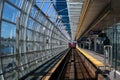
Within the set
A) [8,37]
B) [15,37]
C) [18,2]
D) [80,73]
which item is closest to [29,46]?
[18,2]

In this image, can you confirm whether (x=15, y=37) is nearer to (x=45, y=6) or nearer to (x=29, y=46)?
(x=29, y=46)

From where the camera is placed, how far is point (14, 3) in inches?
666

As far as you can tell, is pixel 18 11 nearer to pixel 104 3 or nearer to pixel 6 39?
pixel 6 39

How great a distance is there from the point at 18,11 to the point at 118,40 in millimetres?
6036

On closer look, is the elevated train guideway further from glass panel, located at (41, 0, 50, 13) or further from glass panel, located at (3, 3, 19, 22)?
glass panel, located at (41, 0, 50, 13)

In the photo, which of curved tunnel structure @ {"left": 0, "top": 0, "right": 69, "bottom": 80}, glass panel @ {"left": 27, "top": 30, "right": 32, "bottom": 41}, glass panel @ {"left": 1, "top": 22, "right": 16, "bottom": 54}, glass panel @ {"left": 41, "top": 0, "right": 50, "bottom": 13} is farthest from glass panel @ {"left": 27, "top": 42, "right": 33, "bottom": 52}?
glass panel @ {"left": 41, "top": 0, "right": 50, "bottom": 13}

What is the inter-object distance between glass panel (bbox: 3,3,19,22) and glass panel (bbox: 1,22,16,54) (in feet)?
1.21

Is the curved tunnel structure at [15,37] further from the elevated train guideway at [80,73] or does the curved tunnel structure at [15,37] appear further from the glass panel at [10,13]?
the elevated train guideway at [80,73]

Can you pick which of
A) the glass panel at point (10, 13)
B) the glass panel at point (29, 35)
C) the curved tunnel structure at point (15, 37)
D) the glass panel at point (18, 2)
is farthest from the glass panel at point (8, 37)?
the glass panel at point (29, 35)

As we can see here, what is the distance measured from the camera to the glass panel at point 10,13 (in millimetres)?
14933

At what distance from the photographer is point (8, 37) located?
15547 millimetres

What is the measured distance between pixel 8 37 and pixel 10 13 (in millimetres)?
1475

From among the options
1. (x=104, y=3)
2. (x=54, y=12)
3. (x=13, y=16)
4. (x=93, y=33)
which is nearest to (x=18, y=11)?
(x=13, y=16)

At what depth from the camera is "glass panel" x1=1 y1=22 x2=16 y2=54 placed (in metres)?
14.5
